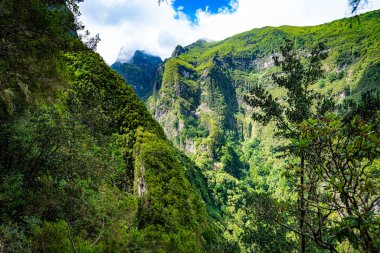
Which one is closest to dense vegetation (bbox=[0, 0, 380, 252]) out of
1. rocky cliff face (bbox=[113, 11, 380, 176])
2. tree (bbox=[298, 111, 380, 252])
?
tree (bbox=[298, 111, 380, 252])

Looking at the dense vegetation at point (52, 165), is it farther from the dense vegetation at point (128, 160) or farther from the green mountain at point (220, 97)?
the green mountain at point (220, 97)

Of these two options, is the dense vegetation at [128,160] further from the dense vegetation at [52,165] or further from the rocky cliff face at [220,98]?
the rocky cliff face at [220,98]

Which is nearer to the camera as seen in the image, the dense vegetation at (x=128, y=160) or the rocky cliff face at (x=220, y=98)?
the dense vegetation at (x=128, y=160)

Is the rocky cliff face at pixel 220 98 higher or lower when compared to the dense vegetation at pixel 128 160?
higher

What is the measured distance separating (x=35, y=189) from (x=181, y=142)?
501 ft

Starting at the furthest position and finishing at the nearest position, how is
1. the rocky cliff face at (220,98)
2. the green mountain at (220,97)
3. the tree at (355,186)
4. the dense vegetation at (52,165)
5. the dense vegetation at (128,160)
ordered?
the rocky cliff face at (220,98), the green mountain at (220,97), the dense vegetation at (52,165), the dense vegetation at (128,160), the tree at (355,186)

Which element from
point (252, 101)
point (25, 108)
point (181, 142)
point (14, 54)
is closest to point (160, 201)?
point (252, 101)

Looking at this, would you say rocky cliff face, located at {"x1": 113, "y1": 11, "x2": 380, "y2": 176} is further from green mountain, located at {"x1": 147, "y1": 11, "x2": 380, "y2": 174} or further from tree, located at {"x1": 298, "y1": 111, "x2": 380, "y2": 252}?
tree, located at {"x1": 298, "y1": 111, "x2": 380, "y2": 252}

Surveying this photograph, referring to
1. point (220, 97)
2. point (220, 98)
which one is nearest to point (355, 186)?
point (220, 98)

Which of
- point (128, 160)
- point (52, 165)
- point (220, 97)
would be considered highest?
point (220, 97)

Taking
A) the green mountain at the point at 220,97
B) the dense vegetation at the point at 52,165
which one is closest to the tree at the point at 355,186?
the dense vegetation at the point at 52,165

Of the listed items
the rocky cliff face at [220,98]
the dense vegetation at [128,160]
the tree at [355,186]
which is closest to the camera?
the tree at [355,186]

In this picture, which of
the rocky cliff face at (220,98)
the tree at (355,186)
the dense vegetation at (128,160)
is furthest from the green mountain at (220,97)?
the tree at (355,186)

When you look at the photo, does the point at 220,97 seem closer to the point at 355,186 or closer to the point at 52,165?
the point at 52,165
